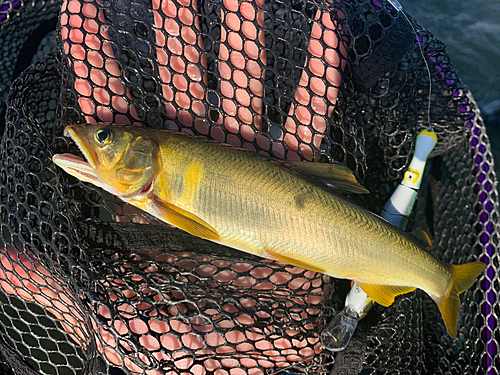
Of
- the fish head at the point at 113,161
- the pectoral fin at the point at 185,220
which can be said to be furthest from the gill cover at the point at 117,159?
the pectoral fin at the point at 185,220

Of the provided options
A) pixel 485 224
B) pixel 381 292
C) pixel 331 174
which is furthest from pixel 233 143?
pixel 485 224

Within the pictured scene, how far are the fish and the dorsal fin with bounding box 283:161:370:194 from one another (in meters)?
0.08

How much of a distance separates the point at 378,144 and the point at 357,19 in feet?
3.80

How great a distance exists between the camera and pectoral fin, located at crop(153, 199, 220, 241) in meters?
2.14

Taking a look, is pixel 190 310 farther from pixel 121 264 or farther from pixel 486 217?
pixel 486 217

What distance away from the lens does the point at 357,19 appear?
9.23 ft

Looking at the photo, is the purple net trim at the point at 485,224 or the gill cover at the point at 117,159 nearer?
the gill cover at the point at 117,159

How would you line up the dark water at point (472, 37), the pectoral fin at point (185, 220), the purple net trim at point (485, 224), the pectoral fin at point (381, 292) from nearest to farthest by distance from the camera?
the pectoral fin at point (185, 220)
the pectoral fin at point (381, 292)
the purple net trim at point (485, 224)
the dark water at point (472, 37)

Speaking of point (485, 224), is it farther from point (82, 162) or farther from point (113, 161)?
point (82, 162)

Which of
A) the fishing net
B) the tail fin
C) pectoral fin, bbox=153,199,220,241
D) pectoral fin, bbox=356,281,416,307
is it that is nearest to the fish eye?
the fishing net

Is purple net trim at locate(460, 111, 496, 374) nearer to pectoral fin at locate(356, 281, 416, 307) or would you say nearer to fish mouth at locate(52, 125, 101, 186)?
pectoral fin at locate(356, 281, 416, 307)

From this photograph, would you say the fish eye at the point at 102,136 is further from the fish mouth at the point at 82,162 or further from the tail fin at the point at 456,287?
the tail fin at the point at 456,287

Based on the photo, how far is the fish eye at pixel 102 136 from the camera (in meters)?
2.18

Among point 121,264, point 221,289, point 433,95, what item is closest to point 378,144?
point 433,95
